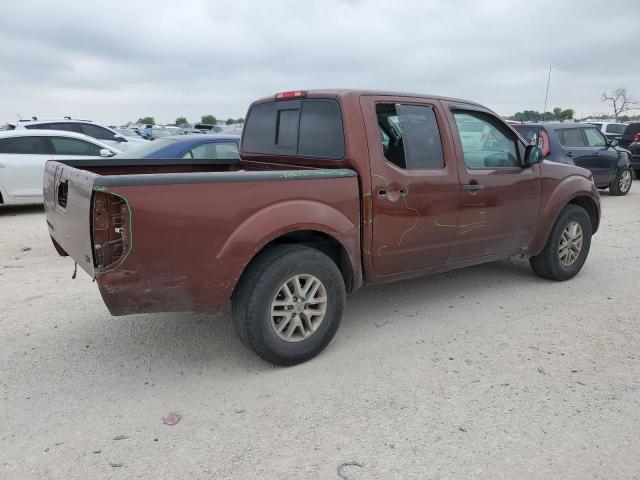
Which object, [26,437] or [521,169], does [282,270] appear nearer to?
[26,437]

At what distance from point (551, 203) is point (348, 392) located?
304 centimetres

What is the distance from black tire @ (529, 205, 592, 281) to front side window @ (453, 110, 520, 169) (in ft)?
2.91

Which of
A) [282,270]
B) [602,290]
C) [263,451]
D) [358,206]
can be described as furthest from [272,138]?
[602,290]

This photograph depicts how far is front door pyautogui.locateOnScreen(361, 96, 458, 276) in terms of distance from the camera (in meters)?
3.86

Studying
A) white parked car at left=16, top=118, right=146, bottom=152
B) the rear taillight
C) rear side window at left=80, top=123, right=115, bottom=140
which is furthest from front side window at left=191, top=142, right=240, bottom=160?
rear side window at left=80, top=123, right=115, bottom=140

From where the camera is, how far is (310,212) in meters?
3.49

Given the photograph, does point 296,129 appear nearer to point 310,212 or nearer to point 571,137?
point 310,212

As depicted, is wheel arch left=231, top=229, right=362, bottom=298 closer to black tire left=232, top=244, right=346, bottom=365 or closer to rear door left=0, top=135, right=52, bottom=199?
black tire left=232, top=244, right=346, bottom=365

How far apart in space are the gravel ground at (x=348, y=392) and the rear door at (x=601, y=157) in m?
7.30

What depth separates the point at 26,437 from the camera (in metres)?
2.81

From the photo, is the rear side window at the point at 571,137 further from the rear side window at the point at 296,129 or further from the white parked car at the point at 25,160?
the white parked car at the point at 25,160

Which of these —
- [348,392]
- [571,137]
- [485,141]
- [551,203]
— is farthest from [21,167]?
[571,137]

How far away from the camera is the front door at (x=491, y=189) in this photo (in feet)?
14.6

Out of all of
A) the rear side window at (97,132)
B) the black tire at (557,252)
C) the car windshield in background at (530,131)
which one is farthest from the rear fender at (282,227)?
the rear side window at (97,132)
